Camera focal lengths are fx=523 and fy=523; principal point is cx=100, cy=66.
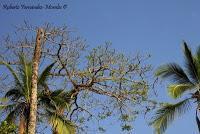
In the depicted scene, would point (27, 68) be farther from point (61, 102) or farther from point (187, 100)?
point (187, 100)

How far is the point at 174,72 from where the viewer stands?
23000mm

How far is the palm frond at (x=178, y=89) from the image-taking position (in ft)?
71.5

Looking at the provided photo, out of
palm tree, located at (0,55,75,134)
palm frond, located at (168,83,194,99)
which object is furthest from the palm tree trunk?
palm frond, located at (168,83,194,99)

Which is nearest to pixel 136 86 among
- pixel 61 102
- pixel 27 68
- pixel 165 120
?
pixel 165 120

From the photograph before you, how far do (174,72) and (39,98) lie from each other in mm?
6018

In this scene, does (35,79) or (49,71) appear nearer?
(35,79)

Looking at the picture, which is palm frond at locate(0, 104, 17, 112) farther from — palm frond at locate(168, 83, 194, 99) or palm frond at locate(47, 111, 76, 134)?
palm frond at locate(168, 83, 194, 99)

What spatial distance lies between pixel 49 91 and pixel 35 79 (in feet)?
5.16

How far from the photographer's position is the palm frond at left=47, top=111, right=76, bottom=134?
21281mm

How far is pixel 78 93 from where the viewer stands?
21.9 metres

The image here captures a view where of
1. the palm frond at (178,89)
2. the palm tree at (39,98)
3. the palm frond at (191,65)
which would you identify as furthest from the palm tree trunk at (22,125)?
the palm frond at (191,65)

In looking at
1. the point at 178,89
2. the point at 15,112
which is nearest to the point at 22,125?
the point at 15,112

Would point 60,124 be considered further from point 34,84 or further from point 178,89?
point 178,89

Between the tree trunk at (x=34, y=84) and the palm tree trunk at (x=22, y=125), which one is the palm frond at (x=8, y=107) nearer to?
the palm tree trunk at (x=22, y=125)
